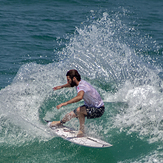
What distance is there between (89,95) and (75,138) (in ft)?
4.04

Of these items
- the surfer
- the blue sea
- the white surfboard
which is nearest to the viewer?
the surfer

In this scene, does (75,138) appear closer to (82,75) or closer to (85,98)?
(85,98)

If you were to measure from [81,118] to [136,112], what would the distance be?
218cm

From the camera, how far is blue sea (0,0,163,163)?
6445mm

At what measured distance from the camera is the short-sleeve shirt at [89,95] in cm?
607

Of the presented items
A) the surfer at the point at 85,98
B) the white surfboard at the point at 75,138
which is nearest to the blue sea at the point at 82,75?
the white surfboard at the point at 75,138

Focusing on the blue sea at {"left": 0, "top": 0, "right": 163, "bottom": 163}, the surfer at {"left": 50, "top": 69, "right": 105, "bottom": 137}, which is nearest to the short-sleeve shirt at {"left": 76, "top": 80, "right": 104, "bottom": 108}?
the surfer at {"left": 50, "top": 69, "right": 105, "bottom": 137}

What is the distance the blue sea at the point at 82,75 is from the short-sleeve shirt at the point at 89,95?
1.02m

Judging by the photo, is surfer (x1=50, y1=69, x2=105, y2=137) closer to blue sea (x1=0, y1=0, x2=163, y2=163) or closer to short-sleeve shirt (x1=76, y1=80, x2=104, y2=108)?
short-sleeve shirt (x1=76, y1=80, x2=104, y2=108)

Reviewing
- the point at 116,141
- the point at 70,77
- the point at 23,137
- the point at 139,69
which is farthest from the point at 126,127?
the point at 139,69

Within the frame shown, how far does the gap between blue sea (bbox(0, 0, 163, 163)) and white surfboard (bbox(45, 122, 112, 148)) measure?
0.60 ft

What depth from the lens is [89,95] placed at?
6180 mm

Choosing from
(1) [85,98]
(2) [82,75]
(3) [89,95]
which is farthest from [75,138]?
(2) [82,75]

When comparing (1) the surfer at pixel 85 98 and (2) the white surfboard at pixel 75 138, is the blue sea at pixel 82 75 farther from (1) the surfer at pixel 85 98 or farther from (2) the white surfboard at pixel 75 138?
(1) the surfer at pixel 85 98
